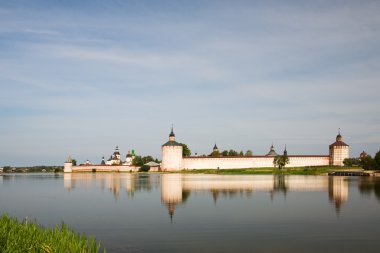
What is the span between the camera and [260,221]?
61.8 ft

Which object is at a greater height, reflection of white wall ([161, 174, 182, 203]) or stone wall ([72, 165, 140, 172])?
reflection of white wall ([161, 174, 182, 203])

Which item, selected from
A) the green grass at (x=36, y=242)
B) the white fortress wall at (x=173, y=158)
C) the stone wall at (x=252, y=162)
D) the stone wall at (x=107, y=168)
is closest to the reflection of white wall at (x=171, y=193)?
the green grass at (x=36, y=242)

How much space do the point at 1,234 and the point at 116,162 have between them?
475ft

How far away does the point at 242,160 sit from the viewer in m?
115

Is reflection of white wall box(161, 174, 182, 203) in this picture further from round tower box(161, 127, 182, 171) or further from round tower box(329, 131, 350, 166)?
round tower box(329, 131, 350, 166)

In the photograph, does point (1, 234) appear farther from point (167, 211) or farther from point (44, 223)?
point (167, 211)

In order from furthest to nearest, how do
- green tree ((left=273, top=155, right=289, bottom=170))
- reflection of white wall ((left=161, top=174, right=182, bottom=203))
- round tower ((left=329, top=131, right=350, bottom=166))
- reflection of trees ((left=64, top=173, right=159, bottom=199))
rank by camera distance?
1. round tower ((left=329, top=131, right=350, bottom=166))
2. green tree ((left=273, top=155, right=289, bottom=170))
3. reflection of trees ((left=64, top=173, right=159, bottom=199))
4. reflection of white wall ((left=161, top=174, right=182, bottom=203))

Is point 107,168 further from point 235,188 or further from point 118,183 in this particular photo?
point 235,188

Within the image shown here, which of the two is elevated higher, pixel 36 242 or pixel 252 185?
pixel 36 242

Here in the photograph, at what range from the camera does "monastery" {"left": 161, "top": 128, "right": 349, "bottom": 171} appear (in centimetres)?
11375

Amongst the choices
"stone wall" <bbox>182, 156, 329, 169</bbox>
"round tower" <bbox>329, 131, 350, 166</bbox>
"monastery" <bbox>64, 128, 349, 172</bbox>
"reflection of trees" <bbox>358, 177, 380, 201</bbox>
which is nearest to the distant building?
"monastery" <bbox>64, 128, 349, 172</bbox>

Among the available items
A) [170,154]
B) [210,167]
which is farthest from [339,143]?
[170,154]

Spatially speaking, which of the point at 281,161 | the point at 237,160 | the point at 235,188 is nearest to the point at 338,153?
the point at 281,161

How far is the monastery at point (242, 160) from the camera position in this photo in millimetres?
113750
